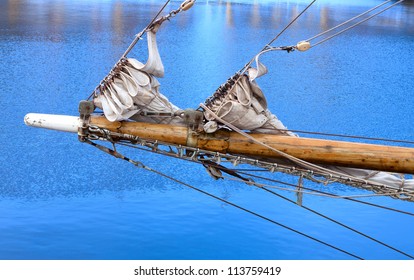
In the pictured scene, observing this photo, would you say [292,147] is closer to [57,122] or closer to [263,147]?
[263,147]

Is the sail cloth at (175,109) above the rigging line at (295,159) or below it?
above

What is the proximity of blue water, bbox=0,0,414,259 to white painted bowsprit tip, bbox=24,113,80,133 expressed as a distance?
3046 mm

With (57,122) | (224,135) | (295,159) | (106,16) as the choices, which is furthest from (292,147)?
(106,16)

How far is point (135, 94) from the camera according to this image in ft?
19.8

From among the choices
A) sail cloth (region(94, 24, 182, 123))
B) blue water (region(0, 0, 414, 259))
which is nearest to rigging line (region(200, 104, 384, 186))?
sail cloth (region(94, 24, 182, 123))

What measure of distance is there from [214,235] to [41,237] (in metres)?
2.10

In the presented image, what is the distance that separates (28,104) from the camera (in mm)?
14625

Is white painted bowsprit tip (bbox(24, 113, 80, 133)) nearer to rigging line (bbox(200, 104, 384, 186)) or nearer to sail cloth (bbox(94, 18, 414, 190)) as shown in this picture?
sail cloth (bbox(94, 18, 414, 190))

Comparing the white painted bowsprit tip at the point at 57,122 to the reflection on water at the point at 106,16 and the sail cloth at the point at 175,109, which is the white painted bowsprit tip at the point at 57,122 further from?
the reflection on water at the point at 106,16

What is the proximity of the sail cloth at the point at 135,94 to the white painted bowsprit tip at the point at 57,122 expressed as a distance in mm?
239

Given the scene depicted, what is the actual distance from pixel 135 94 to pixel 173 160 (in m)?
5.98

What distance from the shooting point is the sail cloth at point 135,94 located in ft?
19.9

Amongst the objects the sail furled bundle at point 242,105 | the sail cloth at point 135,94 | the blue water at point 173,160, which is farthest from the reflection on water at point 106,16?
the sail furled bundle at point 242,105

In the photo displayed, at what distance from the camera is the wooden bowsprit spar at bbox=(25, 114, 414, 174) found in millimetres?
5672
